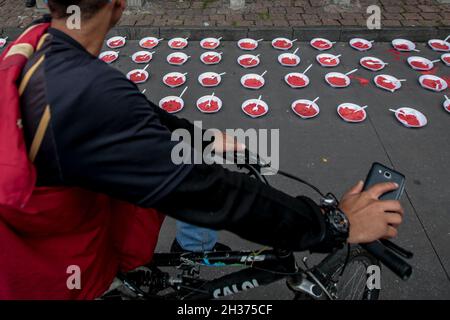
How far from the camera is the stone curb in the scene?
6.02m

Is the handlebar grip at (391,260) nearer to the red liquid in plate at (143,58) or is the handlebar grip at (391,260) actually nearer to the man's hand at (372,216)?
the man's hand at (372,216)

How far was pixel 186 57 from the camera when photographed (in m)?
5.56

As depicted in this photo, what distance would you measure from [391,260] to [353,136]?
298cm

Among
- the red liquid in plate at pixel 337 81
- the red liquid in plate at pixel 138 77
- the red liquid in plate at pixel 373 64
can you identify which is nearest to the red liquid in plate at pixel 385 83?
the red liquid in plate at pixel 373 64

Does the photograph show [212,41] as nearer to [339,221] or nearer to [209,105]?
[209,105]

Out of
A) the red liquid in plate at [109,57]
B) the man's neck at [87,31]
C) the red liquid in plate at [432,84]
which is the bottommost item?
the red liquid in plate at [432,84]

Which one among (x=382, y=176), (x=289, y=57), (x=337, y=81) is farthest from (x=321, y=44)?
(x=382, y=176)

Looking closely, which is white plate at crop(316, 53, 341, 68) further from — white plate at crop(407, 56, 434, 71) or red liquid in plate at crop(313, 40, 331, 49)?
white plate at crop(407, 56, 434, 71)

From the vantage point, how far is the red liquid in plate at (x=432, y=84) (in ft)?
16.2

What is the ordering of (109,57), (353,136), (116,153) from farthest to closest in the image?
(109,57), (353,136), (116,153)

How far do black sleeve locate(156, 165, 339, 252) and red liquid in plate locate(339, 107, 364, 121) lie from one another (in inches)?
128

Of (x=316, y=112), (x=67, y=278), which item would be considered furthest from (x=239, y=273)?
(x=316, y=112)

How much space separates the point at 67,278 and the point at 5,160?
659 mm

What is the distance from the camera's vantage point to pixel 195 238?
86.3 inches
